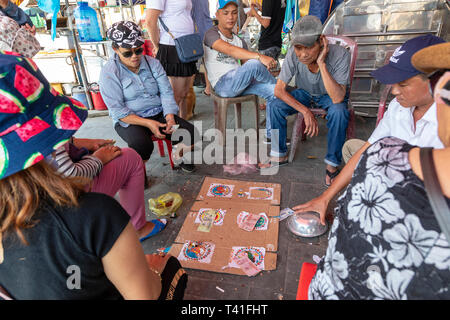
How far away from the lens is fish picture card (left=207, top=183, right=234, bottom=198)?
254 centimetres

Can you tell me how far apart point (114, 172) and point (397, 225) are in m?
1.60

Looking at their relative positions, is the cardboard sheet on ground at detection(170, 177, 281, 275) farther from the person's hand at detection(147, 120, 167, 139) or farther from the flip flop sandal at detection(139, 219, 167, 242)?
the person's hand at detection(147, 120, 167, 139)

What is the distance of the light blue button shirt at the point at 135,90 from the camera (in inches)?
95.6

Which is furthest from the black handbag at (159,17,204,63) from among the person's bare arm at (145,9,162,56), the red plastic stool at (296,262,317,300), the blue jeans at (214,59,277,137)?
the red plastic stool at (296,262,317,300)

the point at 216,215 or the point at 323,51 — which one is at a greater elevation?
the point at 323,51

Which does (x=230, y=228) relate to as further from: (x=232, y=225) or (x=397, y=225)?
(x=397, y=225)

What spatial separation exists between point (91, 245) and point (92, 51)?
18.7ft

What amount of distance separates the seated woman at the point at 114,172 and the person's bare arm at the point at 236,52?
5.21 ft

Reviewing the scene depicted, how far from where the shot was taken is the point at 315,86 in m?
2.77

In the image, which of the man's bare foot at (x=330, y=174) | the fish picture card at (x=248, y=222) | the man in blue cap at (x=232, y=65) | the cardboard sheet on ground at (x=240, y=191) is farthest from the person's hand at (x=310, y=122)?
the fish picture card at (x=248, y=222)

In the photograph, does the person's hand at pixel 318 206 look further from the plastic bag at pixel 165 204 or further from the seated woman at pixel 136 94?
the seated woman at pixel 136 94

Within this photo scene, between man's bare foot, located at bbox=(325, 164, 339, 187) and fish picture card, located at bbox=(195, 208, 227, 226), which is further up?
man's bare foot, located at bbox=(325, 164, 339, 187)

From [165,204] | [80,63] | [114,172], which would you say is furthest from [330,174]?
[80,63]
